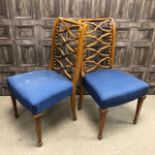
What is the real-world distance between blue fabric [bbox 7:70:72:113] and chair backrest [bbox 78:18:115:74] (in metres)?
0.30

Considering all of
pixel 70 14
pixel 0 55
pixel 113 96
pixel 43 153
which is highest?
pixel 70 14

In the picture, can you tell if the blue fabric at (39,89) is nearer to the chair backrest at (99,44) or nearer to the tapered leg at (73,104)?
the tapered leg at (73,104)

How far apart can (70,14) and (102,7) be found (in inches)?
11.3

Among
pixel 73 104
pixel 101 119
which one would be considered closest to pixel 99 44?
pixel 73 104

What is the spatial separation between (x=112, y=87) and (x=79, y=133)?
0.53 meters

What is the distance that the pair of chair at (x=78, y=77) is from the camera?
154cm

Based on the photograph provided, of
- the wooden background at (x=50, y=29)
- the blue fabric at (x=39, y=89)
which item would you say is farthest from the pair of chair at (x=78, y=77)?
the wooden background at (x=50, y=29)

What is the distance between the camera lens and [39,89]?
155cm

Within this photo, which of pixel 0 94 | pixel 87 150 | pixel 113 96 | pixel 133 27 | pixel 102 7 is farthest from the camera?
pixel 0 94

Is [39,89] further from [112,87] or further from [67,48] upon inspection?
[112,87]

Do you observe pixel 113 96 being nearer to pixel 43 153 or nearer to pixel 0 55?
pixel 43 153

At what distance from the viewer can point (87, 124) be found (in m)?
1.91

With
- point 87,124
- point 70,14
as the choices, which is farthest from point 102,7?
point 87,124

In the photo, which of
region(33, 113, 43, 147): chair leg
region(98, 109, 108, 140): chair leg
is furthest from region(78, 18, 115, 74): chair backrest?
region(33, 113, 43, 147): chair leg
